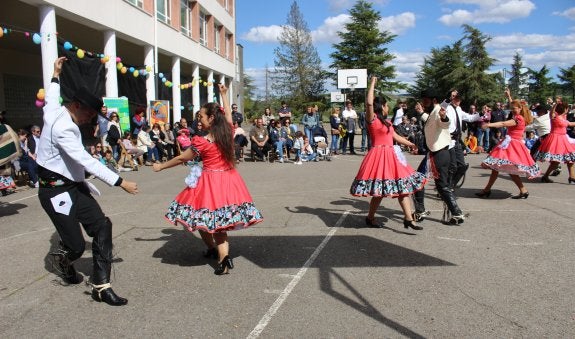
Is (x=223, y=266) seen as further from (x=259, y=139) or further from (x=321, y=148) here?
(x=321, y=148)

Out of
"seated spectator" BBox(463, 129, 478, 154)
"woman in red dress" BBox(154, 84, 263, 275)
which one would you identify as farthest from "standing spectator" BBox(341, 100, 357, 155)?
"woman in red dress" BBox(154, 84, 263, 275)

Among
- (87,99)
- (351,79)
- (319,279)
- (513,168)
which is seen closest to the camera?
(87,99)

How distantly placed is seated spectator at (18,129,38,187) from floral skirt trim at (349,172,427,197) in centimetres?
926

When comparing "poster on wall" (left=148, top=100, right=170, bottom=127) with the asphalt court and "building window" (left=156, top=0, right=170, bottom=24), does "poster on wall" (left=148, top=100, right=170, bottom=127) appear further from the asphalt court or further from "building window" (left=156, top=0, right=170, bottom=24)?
the asphalt court

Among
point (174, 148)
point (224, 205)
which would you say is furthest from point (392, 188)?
point (174, 148)

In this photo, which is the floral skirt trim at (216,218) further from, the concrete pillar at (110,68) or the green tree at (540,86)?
the green tree at (540,86)

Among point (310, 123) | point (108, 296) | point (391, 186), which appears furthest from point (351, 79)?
point (108, 296)

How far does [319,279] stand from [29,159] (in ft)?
34.5

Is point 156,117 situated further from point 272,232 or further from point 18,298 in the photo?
point 18,298

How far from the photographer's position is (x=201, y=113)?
5.12m

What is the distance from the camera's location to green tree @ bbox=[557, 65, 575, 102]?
54.5m

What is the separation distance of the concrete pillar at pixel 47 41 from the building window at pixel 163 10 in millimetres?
9415

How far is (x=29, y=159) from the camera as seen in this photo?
12570 millimetres

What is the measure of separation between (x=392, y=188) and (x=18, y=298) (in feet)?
15.5
